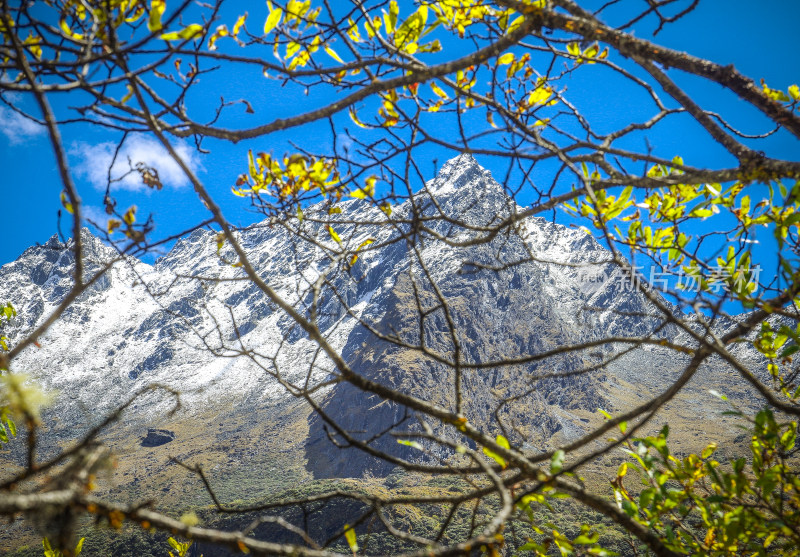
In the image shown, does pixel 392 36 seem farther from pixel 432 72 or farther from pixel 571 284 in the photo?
pixel 571 284

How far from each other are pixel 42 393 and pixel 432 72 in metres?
1.31

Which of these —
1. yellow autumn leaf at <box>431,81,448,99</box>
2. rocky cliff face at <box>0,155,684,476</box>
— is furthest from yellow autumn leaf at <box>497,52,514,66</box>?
rocky cliff face at <box>0,155,684,476</box>

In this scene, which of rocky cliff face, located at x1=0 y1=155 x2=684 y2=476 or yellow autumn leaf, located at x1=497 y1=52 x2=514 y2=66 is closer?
yellow autumn leaf, located at x1=497 y1=52 x2=514 y2=66

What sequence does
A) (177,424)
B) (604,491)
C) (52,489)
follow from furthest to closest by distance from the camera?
(177,424) → (604,491) → (52,489)

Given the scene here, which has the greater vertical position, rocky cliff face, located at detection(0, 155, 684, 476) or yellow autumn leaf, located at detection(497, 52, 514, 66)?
rocky cliff face, located at detection(0, 155, 684, 476)

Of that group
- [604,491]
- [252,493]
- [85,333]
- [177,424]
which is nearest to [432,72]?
[604,491]

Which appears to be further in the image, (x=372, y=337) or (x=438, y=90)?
(x=372, y=337)

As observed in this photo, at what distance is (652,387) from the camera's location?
8350 centimetres

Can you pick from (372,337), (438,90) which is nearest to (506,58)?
(438,90)

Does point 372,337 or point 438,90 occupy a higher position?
point 372,337

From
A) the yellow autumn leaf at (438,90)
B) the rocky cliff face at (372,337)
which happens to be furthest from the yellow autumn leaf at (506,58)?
the rocky cliff face at (372,337)

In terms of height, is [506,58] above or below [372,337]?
below

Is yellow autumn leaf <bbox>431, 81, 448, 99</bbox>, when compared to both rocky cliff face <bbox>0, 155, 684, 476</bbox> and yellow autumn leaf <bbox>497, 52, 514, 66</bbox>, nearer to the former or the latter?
yellow autumn leaf <bbox>497, 52, 514, 66</bbox>

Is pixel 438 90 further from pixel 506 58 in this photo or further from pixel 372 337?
pixel 372 337
